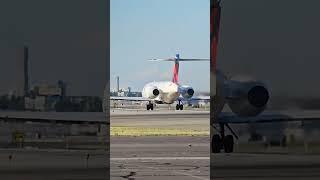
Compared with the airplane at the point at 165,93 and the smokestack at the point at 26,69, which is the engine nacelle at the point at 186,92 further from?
the smokestack at the point at 26,69

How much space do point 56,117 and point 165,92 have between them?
142 ft

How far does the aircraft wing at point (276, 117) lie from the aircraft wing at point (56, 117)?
1.32 meters

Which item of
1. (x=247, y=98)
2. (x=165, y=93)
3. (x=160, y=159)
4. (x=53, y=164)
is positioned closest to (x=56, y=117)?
(x=53, y=164)

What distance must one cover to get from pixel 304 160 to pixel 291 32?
142cm

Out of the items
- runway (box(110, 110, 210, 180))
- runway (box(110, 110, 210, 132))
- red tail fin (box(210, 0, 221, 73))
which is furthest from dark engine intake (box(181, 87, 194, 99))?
red tail fin (box(210, 0, 221, 73))

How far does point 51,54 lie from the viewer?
227 inches

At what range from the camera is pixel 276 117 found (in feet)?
19.6

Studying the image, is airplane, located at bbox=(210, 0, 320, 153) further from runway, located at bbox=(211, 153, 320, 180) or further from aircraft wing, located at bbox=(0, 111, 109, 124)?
aircraft wing, located at bbox=(0, 111, 109, 124)

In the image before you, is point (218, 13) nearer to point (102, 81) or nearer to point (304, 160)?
point (102, 81)

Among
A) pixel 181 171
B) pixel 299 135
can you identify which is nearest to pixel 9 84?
pixel 299 135

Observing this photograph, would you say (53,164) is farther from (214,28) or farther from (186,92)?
(186,92)

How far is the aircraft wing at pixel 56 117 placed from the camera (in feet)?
19.0

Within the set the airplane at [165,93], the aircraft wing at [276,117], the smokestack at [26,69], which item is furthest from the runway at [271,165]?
the airplane at [165,93]

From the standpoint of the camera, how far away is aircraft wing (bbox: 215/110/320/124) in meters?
5.98
